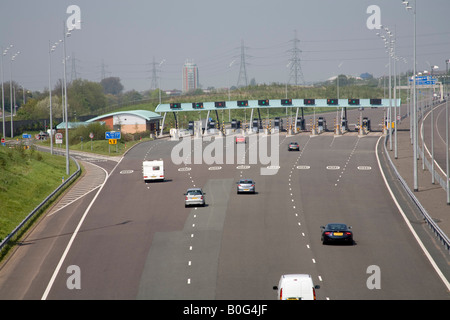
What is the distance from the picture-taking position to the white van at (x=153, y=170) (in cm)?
6006

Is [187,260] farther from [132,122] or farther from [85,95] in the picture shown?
[85,95]

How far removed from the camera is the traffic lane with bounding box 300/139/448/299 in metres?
27.1

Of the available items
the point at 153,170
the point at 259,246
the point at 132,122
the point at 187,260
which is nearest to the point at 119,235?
the point at 187,260

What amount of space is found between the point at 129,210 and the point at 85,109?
148m

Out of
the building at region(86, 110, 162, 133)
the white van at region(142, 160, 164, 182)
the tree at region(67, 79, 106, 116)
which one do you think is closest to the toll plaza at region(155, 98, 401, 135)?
the building at region(86, 110, 162, 133)

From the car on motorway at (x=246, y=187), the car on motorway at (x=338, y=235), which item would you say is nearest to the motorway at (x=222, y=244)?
the car on motorway at (x=338, y=235)

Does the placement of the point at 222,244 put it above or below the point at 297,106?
below

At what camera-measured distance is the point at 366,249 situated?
34.4 m

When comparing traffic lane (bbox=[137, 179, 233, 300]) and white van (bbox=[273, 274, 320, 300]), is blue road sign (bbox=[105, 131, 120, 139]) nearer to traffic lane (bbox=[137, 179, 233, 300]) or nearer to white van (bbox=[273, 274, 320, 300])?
traffic lane (bbox=[137, 179, 233, 300])

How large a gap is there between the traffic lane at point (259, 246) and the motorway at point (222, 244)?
0.17 ft

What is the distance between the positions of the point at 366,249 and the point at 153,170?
29.1m

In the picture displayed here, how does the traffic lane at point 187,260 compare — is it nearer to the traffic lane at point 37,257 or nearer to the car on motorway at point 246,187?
the traffic lane at point 37,257

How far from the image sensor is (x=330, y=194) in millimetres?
51750

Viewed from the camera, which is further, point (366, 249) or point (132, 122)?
point (132, 122)
